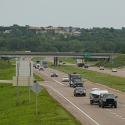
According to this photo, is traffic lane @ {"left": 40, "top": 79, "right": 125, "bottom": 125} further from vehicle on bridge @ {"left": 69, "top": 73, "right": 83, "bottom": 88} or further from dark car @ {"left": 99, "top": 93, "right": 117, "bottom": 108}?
vehicle on bridge @ {"left": 69, "top": 73, "right": 83, "bottom": 88}

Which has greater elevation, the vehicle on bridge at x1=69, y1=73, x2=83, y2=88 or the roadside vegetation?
the vehicle on bridge at x1=69, y1=73, x2=83, y2=88

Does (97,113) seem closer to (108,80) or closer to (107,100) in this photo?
(107,100)

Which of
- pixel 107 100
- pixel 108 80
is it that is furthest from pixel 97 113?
pixel 108 80

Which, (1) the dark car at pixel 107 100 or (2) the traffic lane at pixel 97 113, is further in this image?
(1) the dark car at pixel 107 100

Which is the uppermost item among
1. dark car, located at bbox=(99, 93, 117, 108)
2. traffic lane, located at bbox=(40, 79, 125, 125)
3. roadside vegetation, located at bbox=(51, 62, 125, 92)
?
dark car, located at bbox=(99, 93, 117, 108)

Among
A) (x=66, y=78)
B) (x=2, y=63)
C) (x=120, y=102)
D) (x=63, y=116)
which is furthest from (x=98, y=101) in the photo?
(x=2, y=63)

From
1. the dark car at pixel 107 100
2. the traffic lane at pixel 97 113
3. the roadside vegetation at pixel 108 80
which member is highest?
the dark car at pixel 107 100

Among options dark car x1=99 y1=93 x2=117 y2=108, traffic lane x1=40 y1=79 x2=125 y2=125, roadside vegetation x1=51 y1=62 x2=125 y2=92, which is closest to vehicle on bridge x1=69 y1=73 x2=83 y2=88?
roadside vegetation x1=51 y1=62 x2=125 y2=92

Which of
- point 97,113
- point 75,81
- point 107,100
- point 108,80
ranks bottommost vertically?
point 108,80

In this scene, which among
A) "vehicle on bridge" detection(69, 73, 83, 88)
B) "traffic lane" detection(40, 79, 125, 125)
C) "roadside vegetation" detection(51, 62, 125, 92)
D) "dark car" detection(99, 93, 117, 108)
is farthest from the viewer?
"roadside vegetation" detection(51, 62, 125, 92)

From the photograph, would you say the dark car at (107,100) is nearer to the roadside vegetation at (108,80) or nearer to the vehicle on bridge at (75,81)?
the roadside vegetation at (108,80)

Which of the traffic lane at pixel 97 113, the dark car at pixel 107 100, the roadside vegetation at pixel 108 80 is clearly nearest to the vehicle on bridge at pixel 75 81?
the roadside vegetation at pixel 108 80

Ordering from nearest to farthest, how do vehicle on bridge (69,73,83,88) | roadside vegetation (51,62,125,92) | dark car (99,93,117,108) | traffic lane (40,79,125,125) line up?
traffic lane (40,79,125,125) < dark car (99,93,117,108) < vehicle on bridge (69,73,83,88) < roadside vegetation (51,62,125,92)

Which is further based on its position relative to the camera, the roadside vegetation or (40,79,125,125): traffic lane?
the roadside vegetation
